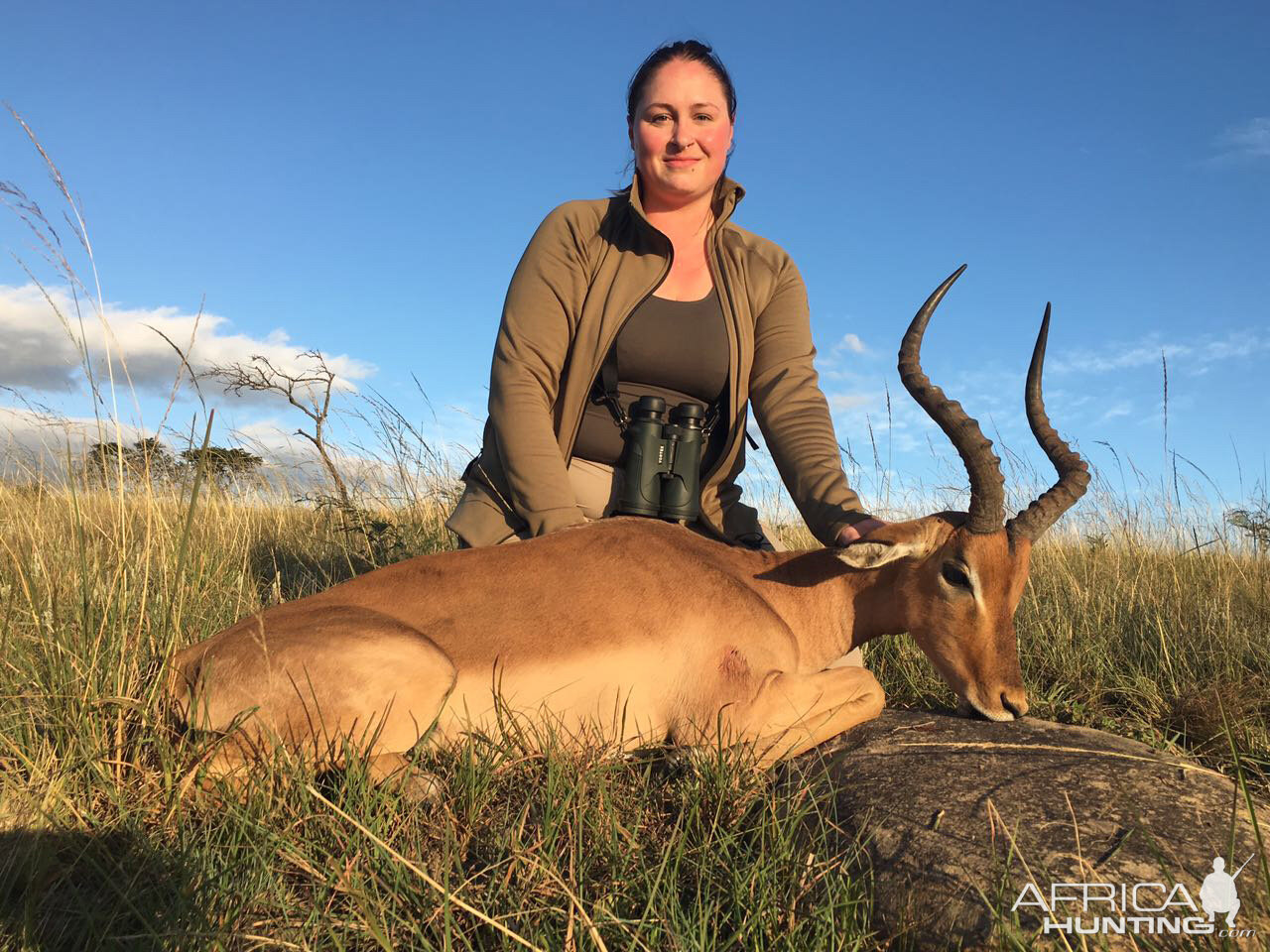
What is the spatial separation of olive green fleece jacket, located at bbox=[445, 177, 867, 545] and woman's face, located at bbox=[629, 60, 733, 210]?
244mm

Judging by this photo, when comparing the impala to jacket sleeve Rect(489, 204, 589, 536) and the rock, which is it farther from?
jacket sleeve Rect(489, 204, 589, 536)

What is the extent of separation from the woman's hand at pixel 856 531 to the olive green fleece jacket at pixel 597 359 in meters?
0.61

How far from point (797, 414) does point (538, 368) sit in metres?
1.64

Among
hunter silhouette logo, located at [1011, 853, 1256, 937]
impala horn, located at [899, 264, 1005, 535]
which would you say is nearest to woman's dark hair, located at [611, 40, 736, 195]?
impala horn, located at [899, 264, 1005, 535]

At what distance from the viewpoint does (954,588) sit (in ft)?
14.1

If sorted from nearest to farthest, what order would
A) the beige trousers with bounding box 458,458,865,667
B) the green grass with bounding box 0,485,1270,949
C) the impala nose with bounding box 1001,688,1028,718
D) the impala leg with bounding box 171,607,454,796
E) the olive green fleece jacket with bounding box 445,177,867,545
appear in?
the green grass with bounding box 0,485,1270,949, the impala leg with bounding box 171,607,454,796, the impala nose with bounding box 1001,688,1028,718, the olive green fleece jacket with bounding box 445,177,867,545, the beige trousers with bounding box 458,458,865,667

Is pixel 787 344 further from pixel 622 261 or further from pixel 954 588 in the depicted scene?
pixel 954 588

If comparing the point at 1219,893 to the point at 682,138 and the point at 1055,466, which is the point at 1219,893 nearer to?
the point at 1055,466

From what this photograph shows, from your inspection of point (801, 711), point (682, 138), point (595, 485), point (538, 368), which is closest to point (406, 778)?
point (801, 711)

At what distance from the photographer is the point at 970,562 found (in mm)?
4273

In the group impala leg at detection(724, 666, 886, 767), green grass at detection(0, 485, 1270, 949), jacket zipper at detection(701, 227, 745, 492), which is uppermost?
jacket zipper at detection(701, 227, 745, 492)

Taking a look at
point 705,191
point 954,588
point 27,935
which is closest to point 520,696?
point 27,935

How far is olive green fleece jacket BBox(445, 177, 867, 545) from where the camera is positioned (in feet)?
17.8

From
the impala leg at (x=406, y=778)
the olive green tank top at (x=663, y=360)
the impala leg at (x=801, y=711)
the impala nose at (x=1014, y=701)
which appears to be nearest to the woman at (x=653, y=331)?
the olive green tank top at (x=663, y=360)
